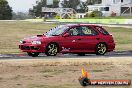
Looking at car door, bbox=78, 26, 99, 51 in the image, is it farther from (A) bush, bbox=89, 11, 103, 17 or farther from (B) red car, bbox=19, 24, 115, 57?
(A) bush, bbox=89, 11, 103, 17

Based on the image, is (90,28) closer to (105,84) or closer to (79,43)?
(79,43)

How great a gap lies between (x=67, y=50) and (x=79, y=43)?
679 mm

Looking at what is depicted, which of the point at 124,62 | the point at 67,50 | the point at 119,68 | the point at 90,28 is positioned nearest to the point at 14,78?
the point at 119,68

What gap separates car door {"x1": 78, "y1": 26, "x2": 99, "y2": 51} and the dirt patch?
2.65 meters

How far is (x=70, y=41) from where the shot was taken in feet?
65.9

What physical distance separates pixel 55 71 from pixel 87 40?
586cm

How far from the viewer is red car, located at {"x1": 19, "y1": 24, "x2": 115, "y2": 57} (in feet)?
63.8

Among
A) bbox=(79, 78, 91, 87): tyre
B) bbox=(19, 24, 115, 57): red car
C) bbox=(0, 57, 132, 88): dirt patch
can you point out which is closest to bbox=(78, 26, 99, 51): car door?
bbox=(19, 24, 115, 57): red car

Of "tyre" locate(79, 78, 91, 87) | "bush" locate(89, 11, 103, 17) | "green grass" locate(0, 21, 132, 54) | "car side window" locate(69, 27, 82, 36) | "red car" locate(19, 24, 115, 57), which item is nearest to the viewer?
"tyre" locate(79, 78, 91, 87)

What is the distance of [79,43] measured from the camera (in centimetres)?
2030

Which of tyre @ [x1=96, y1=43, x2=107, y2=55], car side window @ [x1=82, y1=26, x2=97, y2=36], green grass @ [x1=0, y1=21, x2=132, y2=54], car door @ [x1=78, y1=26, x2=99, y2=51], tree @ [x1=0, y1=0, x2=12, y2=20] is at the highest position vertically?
car side window @ [x1=82, y1=26, x2=97, y2=36]

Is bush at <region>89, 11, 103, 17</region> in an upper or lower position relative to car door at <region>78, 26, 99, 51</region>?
lower

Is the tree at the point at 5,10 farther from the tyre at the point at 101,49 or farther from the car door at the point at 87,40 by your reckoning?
the tyre at the point at 101,49

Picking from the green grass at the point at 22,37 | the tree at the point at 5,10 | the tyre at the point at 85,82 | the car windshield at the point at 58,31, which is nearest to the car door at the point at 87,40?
the car windshield at the point at 58,31
